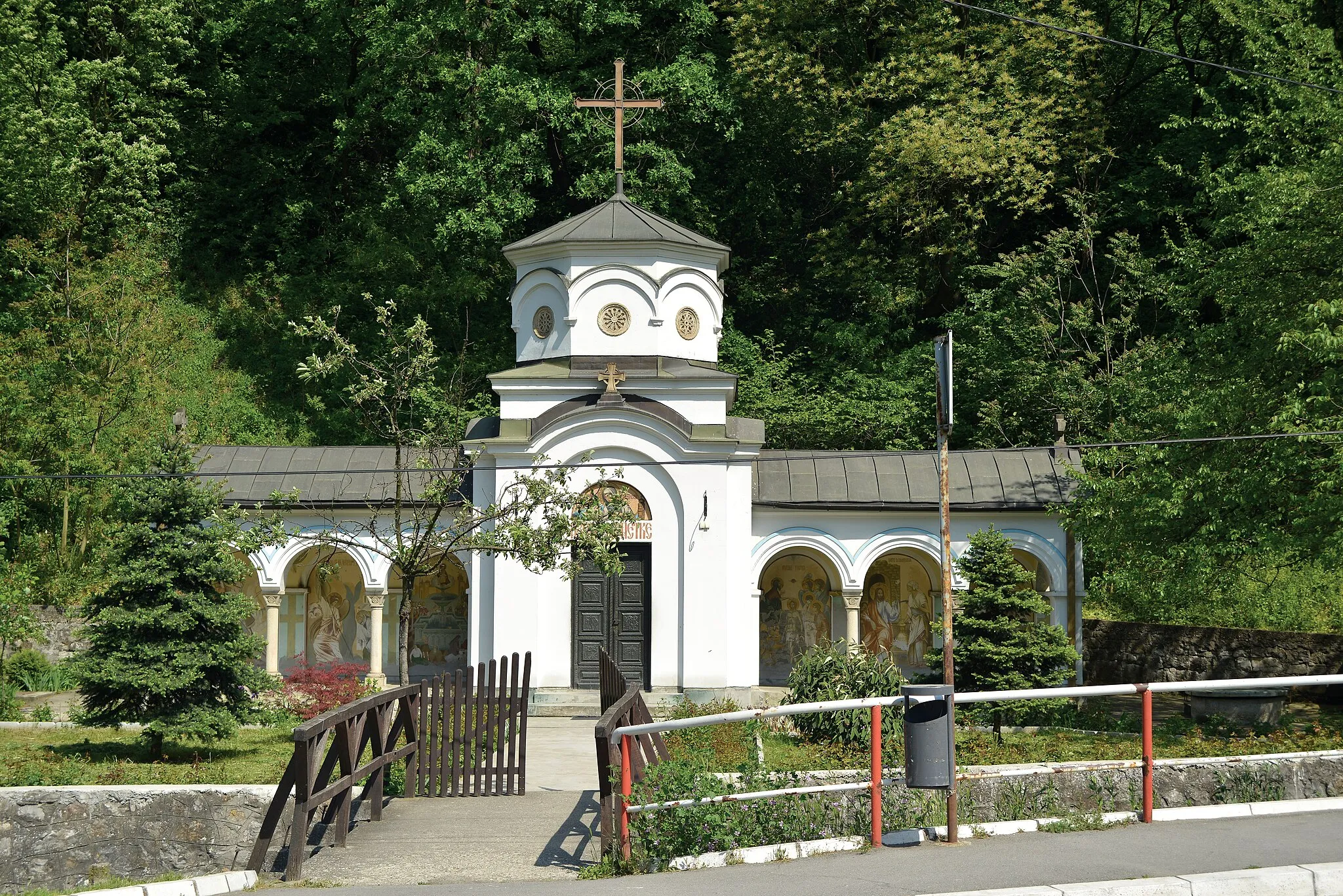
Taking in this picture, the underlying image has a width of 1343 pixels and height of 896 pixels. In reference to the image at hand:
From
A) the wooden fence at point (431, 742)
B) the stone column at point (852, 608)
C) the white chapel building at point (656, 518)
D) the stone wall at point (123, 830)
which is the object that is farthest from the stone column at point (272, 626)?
the stone wall at point (123, 830)

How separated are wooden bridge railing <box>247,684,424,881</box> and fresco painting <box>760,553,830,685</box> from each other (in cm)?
1323

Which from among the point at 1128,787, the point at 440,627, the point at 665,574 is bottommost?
the point at 1128,787

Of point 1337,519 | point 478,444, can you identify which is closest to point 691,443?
point 478,444

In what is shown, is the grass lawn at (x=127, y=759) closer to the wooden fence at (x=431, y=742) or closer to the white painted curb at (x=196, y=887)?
the wooden fence at (x=431, y=742)

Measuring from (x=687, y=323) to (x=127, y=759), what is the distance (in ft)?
39.9

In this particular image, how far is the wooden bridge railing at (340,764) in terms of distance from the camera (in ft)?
31.9

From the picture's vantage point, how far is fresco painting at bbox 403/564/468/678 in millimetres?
25984

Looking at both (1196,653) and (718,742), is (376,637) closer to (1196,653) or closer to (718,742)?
(718,742)

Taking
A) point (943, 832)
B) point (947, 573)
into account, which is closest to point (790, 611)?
point (947, 573)

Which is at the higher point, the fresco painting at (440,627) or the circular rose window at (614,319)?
the circular rose window at (614,319)

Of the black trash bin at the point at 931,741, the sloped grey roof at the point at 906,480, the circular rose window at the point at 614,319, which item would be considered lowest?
the black trash bin at the point at 931,741

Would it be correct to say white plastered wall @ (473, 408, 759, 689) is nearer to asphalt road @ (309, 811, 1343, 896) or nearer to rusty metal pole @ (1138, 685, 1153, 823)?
rusty metal pole @ (1138, 685, 1153, 823)

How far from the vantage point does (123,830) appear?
12.9 m

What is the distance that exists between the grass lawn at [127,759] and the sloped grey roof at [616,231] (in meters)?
9.93
